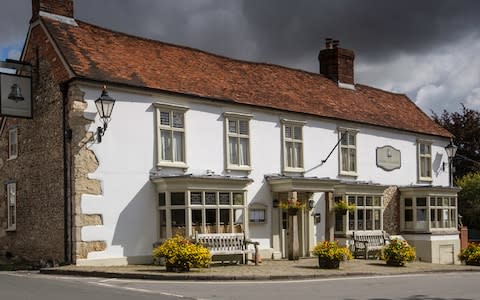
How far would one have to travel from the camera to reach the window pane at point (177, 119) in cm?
2198

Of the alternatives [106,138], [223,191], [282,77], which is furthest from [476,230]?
[106,138]

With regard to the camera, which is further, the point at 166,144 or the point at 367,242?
the point at 367,242

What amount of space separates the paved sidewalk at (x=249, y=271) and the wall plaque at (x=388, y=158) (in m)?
8.03

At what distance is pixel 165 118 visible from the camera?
2175 centimetres

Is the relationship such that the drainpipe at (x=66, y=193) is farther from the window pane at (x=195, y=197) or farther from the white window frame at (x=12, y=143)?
the white window frame at (x=12, y=143)

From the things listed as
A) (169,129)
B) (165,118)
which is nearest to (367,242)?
(169,129)

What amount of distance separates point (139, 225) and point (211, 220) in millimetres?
2473

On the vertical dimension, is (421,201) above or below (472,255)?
above

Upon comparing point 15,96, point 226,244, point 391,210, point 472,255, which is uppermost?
point 15,96

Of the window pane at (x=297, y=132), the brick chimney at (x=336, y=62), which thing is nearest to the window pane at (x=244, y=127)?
the window pane at (x=297, y=132)

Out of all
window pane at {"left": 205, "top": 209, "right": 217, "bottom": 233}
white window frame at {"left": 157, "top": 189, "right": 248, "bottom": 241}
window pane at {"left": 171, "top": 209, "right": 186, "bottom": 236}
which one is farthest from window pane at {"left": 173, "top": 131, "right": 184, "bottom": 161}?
window pane at {"left": 205, "top": 209, "right": 217, "bottom": 233}

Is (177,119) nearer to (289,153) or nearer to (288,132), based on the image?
(288,132)

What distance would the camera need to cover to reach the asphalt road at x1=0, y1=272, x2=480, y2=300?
13.1 m

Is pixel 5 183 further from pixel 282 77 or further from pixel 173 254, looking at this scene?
pixel 282 77
